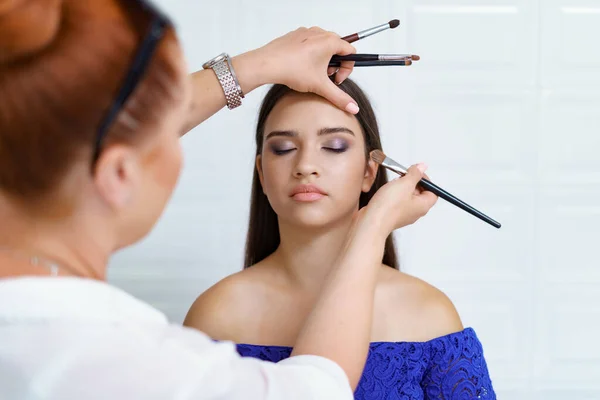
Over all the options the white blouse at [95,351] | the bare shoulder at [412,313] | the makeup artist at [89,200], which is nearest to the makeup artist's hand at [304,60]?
the bare shoulder at [412,313]

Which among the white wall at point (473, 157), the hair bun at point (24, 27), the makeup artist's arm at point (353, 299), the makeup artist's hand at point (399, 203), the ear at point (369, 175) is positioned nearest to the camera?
the hair bun at point (24, 27)

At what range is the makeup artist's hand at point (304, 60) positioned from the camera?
1312mm

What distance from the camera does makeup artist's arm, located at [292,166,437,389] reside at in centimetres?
93

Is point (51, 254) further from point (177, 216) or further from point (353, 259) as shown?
point (177, 216)

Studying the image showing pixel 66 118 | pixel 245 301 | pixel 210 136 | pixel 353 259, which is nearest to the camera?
pixel 66 118

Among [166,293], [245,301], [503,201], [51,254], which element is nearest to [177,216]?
[166,293]

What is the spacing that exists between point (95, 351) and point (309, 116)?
30.4 inches

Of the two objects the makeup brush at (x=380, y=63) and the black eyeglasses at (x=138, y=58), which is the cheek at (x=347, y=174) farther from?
the black eyeglasses at (x=138, y=58)

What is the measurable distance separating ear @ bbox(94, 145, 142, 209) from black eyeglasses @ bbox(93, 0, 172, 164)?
0.02 m

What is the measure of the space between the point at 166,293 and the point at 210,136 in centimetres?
43

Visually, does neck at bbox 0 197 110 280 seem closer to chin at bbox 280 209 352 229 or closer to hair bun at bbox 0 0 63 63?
hair bun at bbox 0 0 63 63

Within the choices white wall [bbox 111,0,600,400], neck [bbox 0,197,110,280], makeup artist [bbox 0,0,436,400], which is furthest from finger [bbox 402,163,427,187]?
white wall [bbox 111,0,600,400]

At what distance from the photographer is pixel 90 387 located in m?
0.67

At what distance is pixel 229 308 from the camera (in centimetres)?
138
